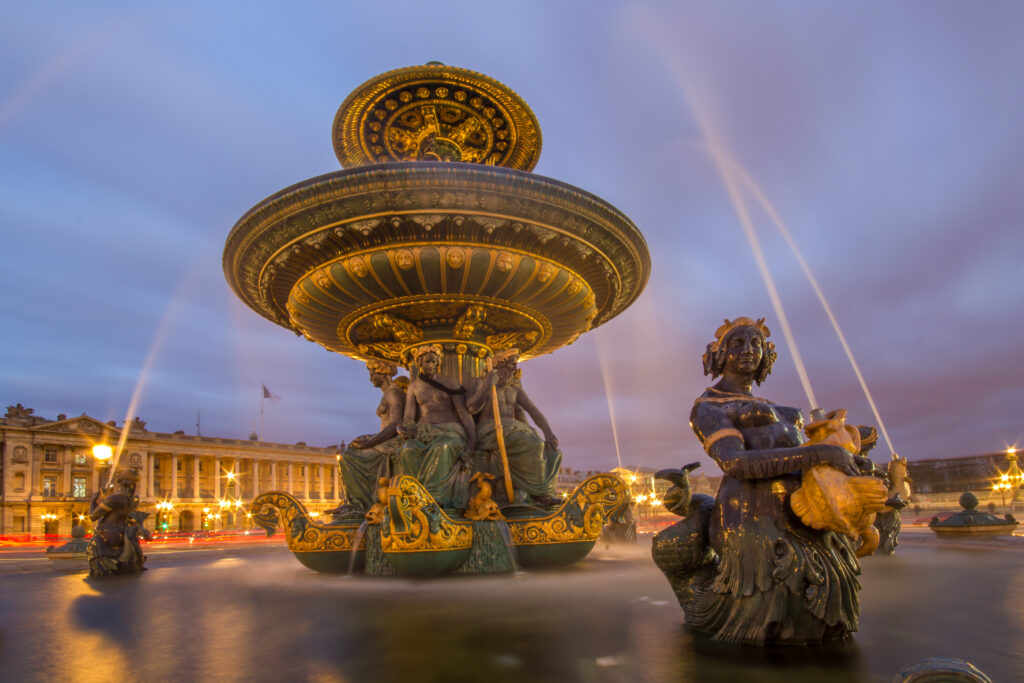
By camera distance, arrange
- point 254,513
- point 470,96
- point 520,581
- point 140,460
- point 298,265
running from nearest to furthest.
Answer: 1. point 520,581
2. point 254,513
3. point 298,265
4. point 470,96
5. point 140,460

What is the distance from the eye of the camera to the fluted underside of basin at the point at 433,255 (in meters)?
6.68

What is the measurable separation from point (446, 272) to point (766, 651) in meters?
5.41

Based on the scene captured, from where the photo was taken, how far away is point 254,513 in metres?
7.11

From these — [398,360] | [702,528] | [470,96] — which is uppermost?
[470,96]

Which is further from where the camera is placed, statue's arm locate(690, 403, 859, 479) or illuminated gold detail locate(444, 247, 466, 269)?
illuminated gold detail locate(444, 247, 466, 269)

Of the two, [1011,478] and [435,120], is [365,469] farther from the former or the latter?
[1011,478]

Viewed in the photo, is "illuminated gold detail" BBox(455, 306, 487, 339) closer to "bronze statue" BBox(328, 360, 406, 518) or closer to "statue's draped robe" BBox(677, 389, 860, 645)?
"bronze statue" BBox(328, 360, 406, 518)

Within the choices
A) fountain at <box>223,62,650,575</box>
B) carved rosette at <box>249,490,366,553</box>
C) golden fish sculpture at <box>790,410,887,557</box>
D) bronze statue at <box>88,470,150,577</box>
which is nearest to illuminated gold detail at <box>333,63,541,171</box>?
fountain at <box>223,62,650,575</box>

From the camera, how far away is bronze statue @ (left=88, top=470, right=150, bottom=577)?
7.46 metres

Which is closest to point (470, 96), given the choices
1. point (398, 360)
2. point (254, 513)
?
point (398, 360)

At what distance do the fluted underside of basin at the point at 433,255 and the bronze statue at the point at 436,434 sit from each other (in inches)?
29.0

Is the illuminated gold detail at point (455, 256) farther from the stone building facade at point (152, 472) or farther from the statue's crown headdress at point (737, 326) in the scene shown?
the stone building facade at point (152, 472)

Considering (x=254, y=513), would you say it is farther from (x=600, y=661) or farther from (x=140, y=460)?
(x=140, y=460)

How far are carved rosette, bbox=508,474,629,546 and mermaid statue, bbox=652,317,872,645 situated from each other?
3.40 m
